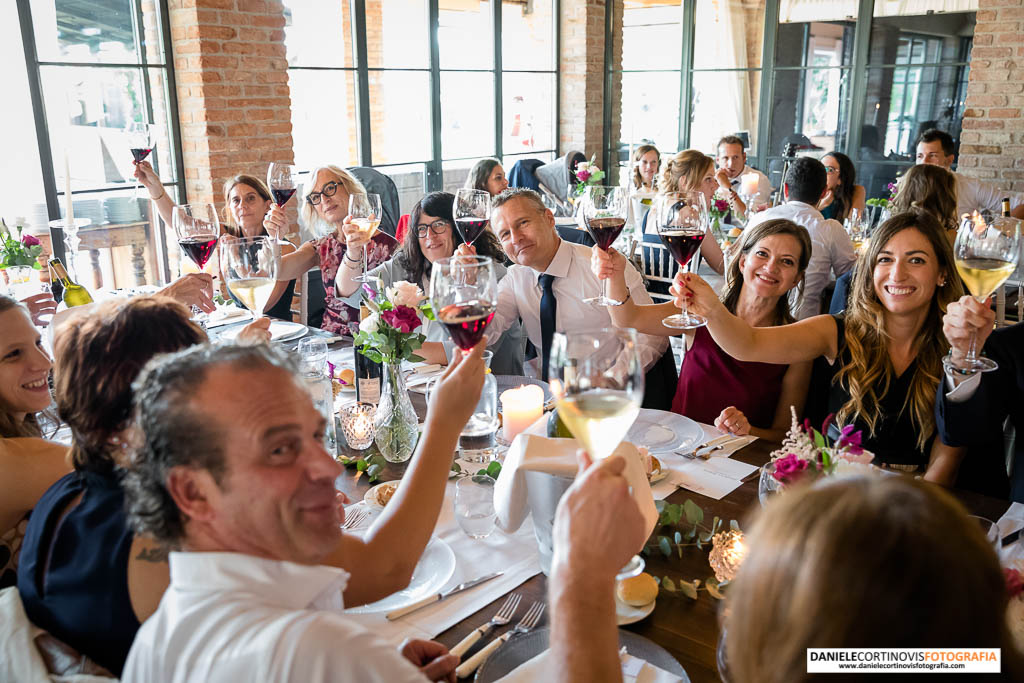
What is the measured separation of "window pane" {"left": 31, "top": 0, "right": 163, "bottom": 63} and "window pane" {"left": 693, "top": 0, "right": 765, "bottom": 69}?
18.0ft

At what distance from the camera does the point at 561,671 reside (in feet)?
2.88

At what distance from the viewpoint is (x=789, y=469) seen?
1.24 metres

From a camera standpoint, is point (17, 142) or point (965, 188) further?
point (965, 188)

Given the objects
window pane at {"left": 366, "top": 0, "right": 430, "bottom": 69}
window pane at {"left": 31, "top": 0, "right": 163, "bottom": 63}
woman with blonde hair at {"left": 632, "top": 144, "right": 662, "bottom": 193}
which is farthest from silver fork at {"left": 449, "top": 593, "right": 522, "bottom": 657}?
window pane at {"left": 366, "top": 0, "right": 430, "bottom": 69}

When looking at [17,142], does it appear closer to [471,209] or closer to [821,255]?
[471,209]

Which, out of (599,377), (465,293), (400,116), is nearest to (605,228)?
(465,293)

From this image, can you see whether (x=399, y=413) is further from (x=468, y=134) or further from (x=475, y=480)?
(x=468, y=134)

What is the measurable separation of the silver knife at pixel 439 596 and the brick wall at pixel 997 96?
612 centimetres

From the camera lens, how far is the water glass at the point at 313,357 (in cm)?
183

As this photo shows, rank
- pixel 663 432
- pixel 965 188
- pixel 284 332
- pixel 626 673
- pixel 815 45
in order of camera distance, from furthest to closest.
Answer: pixel 815 45
pixel 965 188
pixel 284 332
pixel 663 432
pixel 626 673

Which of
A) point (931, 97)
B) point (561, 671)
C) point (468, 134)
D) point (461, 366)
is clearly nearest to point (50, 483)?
point (461, 366)

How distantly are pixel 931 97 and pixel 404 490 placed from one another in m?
7.23

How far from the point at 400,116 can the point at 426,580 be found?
567cm

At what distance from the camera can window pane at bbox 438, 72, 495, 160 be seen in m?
6.88
